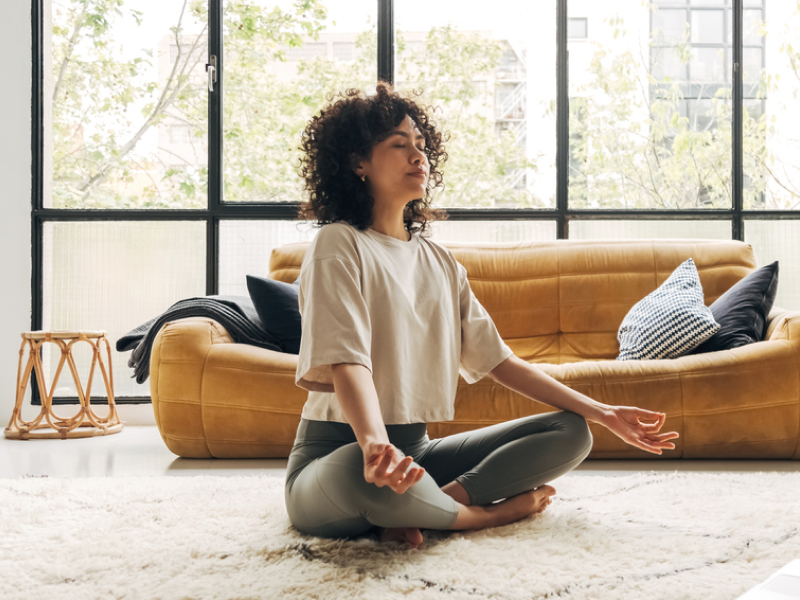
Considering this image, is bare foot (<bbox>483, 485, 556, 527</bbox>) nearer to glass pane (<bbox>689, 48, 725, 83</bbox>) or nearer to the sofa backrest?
the sofa backrest

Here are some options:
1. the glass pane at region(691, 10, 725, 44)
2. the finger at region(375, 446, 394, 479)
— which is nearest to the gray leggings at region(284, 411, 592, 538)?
the finger at region(375, 446, 394, 479)

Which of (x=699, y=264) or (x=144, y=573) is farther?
(x=699, y=264)

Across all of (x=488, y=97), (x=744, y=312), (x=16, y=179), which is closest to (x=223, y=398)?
(x=744, y=312)

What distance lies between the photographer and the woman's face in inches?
58.5

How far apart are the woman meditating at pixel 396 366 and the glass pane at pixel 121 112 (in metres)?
2.54

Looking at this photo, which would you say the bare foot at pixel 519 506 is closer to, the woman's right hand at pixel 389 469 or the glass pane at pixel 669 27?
the woman's right hand at pixel 389 469

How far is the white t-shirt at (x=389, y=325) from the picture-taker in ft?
4.23

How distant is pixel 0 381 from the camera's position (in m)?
3.67

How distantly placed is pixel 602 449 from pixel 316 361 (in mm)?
1551

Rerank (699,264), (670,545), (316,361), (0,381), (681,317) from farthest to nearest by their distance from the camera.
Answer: (0,381), (699,264), (681,317), (670,545), (316,361)

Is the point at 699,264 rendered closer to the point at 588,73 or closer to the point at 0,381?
the point at 588,73

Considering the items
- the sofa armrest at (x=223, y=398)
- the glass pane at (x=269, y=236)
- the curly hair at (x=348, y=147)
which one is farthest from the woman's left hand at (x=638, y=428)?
the glass pane at (x=269, y=236)

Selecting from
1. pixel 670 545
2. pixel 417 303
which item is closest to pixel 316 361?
pixel 417 303

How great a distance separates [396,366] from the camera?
4.54 ft
